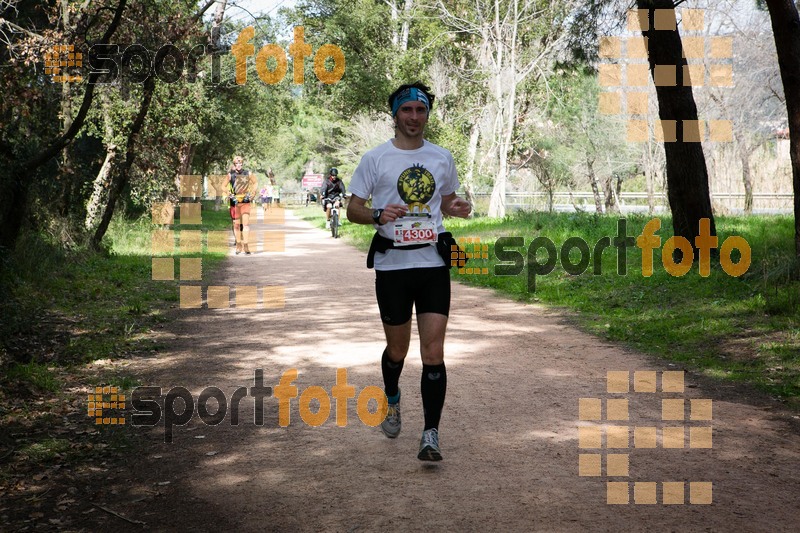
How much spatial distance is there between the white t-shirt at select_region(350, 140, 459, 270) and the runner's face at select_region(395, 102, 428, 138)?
117mm

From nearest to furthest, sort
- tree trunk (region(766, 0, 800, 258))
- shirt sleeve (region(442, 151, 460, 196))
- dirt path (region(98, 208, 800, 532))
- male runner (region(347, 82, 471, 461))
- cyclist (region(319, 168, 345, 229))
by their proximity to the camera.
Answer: dirt path (region(98, 208, 800, 532))
male runner (region(347, 82, 471, 461))
shirt sleeve (region(442, 151, 460, 196))
tree trunk (region(766, 0, 800, 258))
cyclist (region(319, 168, 345, 229))

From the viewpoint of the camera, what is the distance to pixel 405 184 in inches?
200

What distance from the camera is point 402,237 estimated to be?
16.5 ft

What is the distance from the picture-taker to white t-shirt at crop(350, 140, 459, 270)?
5.07 meters

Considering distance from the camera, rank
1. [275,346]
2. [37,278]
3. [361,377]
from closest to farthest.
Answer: [361,377]
[275,346]
[37,278]

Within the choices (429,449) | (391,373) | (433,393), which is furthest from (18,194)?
(429,449)

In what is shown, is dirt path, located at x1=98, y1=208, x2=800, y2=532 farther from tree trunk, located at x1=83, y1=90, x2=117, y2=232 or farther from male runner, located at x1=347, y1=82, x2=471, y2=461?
tree trunk, located at x1=83, y1=90, x2=117, y2=232

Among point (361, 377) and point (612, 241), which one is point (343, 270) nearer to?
point (612, 241)

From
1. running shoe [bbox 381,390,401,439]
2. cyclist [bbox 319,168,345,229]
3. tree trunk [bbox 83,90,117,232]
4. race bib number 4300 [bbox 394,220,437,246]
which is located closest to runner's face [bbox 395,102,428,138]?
race bib number 4300 [bbox 394,220,437,246]

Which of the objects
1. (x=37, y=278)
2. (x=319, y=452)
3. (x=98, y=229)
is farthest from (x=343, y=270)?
(x=319, y=452)

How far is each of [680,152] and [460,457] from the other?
9.37m

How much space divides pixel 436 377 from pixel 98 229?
1317 centimetres

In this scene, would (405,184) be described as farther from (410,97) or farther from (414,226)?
(410,97)

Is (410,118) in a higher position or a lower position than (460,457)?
higher
